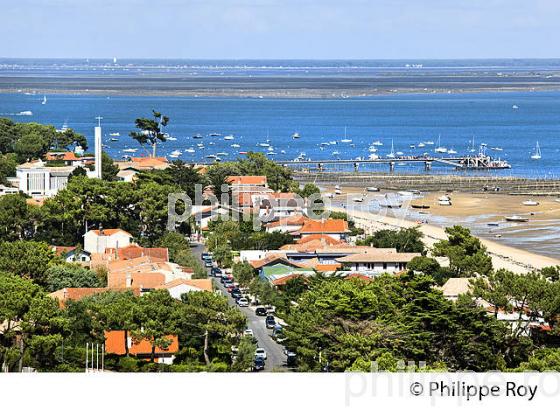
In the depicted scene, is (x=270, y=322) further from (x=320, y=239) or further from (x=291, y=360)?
(x=320, y=239)

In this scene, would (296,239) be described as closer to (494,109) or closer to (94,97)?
(494,109)

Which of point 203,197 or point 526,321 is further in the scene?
point 203,197

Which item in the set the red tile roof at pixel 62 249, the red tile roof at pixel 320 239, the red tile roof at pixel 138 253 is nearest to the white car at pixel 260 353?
the red tile roof at pixel 138 253

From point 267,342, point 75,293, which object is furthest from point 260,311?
point 75,293

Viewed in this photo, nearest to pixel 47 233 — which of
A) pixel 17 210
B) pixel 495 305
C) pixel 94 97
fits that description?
pixel 17 210

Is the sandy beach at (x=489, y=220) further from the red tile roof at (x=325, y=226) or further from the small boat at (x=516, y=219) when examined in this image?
the red tile roof at (x=325, y=226)

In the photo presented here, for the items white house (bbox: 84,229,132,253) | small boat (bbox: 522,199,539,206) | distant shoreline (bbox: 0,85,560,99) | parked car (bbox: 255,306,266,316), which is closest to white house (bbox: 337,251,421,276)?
parked car (bbox: 255,306,266,316)
